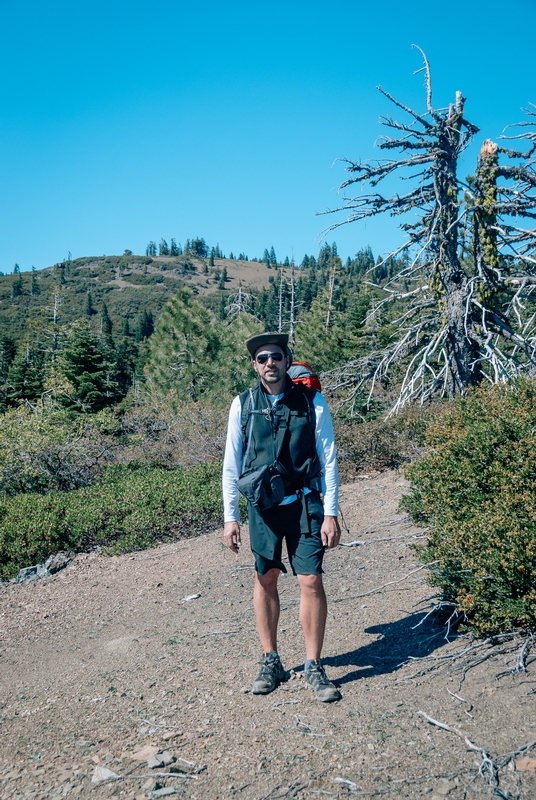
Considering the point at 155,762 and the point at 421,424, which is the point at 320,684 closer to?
the point at 155,762

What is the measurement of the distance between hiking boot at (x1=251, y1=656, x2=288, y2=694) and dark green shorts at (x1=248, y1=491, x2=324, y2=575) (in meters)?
0.51

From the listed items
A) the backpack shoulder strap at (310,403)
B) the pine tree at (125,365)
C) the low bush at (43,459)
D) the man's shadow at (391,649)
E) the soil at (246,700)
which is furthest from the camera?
the pine tree at (125,365)

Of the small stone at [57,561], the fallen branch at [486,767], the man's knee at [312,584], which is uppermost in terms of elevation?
the man's knee at [312,584]

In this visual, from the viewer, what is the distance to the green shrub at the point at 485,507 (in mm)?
3066

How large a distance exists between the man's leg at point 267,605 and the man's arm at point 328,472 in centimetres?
40

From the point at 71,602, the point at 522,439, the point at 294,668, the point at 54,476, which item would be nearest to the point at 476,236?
the point at 522,439

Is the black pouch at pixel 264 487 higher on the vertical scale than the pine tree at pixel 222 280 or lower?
lower

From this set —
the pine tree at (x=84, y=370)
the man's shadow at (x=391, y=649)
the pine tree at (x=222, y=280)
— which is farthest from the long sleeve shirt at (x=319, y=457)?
the pine tree at (x=222, y=280)

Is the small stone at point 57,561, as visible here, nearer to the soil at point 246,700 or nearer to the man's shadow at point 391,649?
the soil at point 246,700

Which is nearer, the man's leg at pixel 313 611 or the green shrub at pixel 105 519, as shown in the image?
the man's leg at pixel 313 611

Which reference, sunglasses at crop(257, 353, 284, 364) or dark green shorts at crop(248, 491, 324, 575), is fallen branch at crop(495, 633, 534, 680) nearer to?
dark green shorts at crop(248, 491, 324, 575)

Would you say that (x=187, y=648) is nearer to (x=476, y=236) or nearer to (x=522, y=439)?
(x=522, y=439)

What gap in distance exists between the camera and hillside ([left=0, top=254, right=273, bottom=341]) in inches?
3454

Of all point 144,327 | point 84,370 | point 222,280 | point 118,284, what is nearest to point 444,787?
point 84,370
